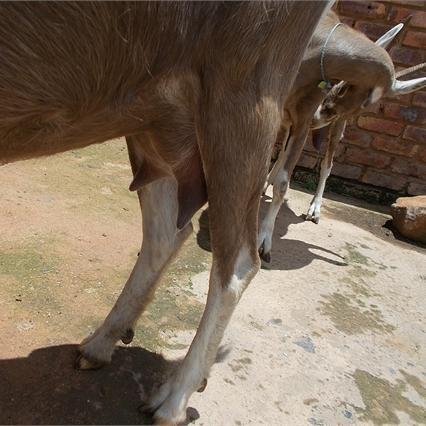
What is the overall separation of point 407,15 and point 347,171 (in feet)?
5.51

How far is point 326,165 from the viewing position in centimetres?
508

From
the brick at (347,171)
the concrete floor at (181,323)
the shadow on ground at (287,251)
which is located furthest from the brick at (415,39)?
the concrete floor at (181,323)

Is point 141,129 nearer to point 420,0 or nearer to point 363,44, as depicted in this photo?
Answer: point 363,44

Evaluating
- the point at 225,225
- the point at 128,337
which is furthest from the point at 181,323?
the point at 225,225

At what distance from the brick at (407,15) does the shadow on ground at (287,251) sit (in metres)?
2.45

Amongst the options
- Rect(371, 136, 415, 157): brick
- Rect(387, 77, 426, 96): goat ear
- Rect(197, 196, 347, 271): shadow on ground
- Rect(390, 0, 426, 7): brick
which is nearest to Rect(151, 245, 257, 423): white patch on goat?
Rect(197, 196, 347, 271): shadow on ground

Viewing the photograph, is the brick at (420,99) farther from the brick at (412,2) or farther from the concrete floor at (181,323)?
the concrete floor at (181,323)

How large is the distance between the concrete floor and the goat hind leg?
0.39ft

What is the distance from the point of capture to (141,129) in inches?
61.9

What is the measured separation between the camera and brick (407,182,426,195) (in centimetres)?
560

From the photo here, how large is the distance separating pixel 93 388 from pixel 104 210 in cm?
160

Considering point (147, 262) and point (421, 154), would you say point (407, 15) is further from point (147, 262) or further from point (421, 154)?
point (147, 262)

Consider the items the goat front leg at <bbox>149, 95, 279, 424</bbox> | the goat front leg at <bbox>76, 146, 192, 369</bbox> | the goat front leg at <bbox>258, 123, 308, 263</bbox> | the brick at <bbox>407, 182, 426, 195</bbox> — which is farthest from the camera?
the brick at <bbox>407, 182, 426, 195</bbox>

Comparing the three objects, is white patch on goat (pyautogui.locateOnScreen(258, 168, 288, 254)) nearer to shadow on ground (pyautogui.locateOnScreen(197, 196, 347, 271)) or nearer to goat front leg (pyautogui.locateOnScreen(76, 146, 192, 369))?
shadow on ground (pyautogui.locateOnScreen(197, 196, 347, 271))
